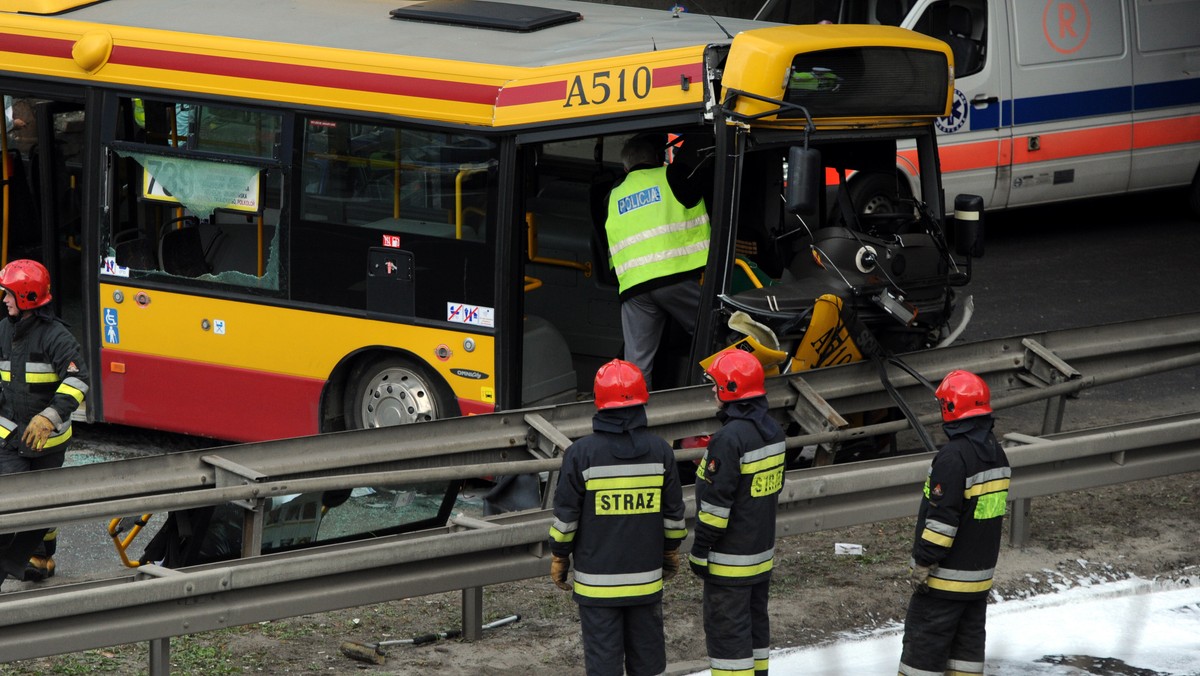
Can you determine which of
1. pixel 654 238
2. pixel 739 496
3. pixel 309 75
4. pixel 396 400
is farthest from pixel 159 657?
pixel 309 75

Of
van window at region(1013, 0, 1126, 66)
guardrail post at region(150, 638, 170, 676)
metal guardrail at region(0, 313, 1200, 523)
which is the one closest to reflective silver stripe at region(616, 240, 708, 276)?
metal guardrail at region(0, 313, 1200, 523)

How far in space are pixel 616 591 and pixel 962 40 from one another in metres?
9.45

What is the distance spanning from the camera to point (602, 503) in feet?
20.2

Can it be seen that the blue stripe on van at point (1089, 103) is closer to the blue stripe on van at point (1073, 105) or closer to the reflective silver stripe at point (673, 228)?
the blue stripe on van at point (1073, 105)

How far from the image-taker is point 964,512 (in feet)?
21.4

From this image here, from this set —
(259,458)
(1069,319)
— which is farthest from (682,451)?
(1069,319)

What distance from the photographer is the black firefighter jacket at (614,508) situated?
6.14 meters

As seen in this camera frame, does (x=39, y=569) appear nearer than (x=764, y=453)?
No

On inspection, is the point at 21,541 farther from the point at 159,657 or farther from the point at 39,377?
the point at 159,657

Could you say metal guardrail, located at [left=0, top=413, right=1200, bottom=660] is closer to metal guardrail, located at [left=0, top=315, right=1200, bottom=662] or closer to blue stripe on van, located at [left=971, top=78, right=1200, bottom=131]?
metal guardrail, located at [left=0, top=315, right=1200, bottom=662]

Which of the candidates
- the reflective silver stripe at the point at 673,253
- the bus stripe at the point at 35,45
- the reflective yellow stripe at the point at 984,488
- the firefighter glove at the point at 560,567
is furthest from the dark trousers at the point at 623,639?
the bus stripe at the point at 35,45

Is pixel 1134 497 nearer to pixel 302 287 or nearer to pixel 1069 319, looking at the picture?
pixel 1069 319

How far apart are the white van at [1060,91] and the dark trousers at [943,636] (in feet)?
26.4

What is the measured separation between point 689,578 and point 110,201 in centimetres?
429
